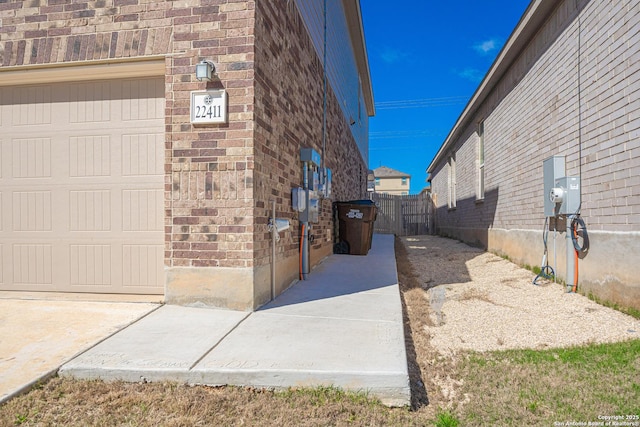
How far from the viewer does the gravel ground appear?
369 centimetres

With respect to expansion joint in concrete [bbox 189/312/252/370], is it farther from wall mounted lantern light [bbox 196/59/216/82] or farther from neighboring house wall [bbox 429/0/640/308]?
neighboring house wall [bbox 429/0/640/308]

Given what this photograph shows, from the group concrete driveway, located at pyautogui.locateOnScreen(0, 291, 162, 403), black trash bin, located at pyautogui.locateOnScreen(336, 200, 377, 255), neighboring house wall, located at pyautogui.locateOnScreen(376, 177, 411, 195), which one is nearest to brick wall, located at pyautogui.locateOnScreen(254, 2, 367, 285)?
black trash bin, located at pyautogui.locateOnScreen(336, 200, 377, 255)

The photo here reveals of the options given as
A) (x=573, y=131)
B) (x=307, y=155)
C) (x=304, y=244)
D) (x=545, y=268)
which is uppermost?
(x=573, y=131)

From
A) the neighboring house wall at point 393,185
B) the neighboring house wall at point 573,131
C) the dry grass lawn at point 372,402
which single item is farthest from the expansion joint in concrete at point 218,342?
the neighboring house wall at point 393,185

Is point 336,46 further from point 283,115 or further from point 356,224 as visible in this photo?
point 283,115

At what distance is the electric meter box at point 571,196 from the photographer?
5438mm

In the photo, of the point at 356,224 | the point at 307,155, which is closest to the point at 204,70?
A: the point at 307,155

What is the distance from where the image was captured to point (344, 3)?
10844mm

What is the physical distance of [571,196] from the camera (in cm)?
548

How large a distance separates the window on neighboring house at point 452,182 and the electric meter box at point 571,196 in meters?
10.5

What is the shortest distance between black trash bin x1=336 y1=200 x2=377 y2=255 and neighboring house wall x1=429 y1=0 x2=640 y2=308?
9.76ft

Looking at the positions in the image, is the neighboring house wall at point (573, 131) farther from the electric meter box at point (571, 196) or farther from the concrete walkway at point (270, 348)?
the concrete walkway at point (270, 348)

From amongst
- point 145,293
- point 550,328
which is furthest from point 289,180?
point 550,328

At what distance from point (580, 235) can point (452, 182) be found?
1190 cm
